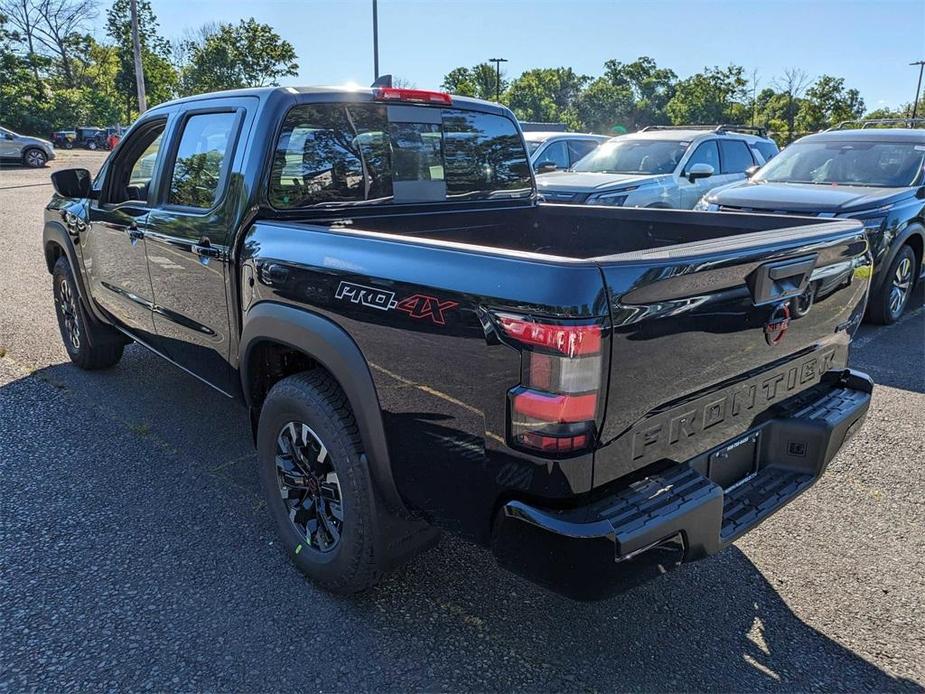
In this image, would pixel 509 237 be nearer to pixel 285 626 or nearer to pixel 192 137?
pixel 192 137

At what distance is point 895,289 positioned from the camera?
6.74 metres

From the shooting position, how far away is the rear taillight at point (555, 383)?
5.99 ft

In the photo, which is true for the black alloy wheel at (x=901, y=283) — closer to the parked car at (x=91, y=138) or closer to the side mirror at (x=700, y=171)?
the side mirror at (x=700, y=171)

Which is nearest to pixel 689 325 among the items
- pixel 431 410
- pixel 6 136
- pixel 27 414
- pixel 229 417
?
pixel 431 410

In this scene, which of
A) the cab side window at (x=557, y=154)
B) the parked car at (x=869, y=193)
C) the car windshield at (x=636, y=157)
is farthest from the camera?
the cab side window at (x=557, y=154)

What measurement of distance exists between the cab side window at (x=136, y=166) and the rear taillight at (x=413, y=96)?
4.40ft

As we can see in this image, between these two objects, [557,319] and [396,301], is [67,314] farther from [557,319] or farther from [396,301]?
[557,319]

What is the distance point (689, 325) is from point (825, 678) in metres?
1.34

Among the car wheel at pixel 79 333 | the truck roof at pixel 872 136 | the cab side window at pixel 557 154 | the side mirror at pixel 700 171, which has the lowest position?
the car wheel at pixel 79 333

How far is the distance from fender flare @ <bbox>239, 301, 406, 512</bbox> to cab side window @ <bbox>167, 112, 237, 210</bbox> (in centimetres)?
98

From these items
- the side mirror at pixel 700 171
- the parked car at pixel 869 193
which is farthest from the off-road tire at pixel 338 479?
the side mirror at pixel 700 171

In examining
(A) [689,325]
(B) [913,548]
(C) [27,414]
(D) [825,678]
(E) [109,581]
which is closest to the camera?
(A) [689,325]

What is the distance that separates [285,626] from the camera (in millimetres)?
2629

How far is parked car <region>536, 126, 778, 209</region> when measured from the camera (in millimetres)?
9047
